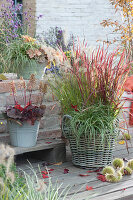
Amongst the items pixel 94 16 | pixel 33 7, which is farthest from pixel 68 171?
pixel 94 16

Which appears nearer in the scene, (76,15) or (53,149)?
(53,149)

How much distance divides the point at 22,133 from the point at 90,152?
59 cm

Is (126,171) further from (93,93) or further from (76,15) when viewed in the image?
(76,15)

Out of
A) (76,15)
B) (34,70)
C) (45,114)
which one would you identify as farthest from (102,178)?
(76,15)

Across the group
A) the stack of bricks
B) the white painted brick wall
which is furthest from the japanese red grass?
the white painted brick wall

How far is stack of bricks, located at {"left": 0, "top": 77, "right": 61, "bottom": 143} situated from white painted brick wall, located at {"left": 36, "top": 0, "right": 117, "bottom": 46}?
349cm

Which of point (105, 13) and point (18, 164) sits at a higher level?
point (105, 13)

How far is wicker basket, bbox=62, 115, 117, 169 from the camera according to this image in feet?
8.89

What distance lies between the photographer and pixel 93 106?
2.65 metres

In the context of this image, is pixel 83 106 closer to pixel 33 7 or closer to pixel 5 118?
pixel 5 118

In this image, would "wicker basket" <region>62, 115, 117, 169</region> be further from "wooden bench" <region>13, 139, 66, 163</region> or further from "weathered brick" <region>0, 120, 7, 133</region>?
"weathered brick" <region>0, 120, 7, 133</region>

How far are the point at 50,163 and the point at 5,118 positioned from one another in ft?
1.88

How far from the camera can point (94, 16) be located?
23.4ft

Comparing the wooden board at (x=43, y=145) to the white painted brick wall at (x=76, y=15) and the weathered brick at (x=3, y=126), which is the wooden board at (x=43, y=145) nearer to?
the weathered brick at (x=3, y=126)
